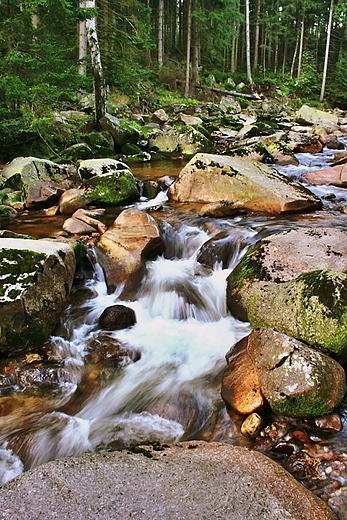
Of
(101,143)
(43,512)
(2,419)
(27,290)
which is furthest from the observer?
(101,143)

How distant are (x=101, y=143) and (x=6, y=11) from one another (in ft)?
14.1

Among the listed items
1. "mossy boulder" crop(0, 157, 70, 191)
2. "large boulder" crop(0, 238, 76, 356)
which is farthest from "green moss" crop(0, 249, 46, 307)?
"mossy boulder" crop(0, 157, 70, 191)

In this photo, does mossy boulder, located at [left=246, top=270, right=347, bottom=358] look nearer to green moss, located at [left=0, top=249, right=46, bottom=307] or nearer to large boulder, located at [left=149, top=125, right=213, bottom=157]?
green moss, located at [left=0, top=249, right=46, bottom=307]

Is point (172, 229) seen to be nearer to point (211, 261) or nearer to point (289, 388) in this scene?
point (211, 261)

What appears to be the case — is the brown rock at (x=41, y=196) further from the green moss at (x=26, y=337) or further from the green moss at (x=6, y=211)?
the green moss at (x=26, y=337)

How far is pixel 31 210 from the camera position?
319 inches

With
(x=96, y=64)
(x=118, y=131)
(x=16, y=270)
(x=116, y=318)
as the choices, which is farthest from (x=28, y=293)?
(x=96, y=64)

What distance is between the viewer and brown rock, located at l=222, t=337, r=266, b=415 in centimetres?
339

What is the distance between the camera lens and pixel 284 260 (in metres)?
4.90

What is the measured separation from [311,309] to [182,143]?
11.1 metres

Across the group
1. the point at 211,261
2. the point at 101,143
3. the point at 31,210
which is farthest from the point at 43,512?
the point at 101,143

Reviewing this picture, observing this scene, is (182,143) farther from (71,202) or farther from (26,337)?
(26,337)

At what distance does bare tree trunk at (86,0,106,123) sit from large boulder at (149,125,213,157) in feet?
7.68

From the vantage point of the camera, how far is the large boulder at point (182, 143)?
13.8m
